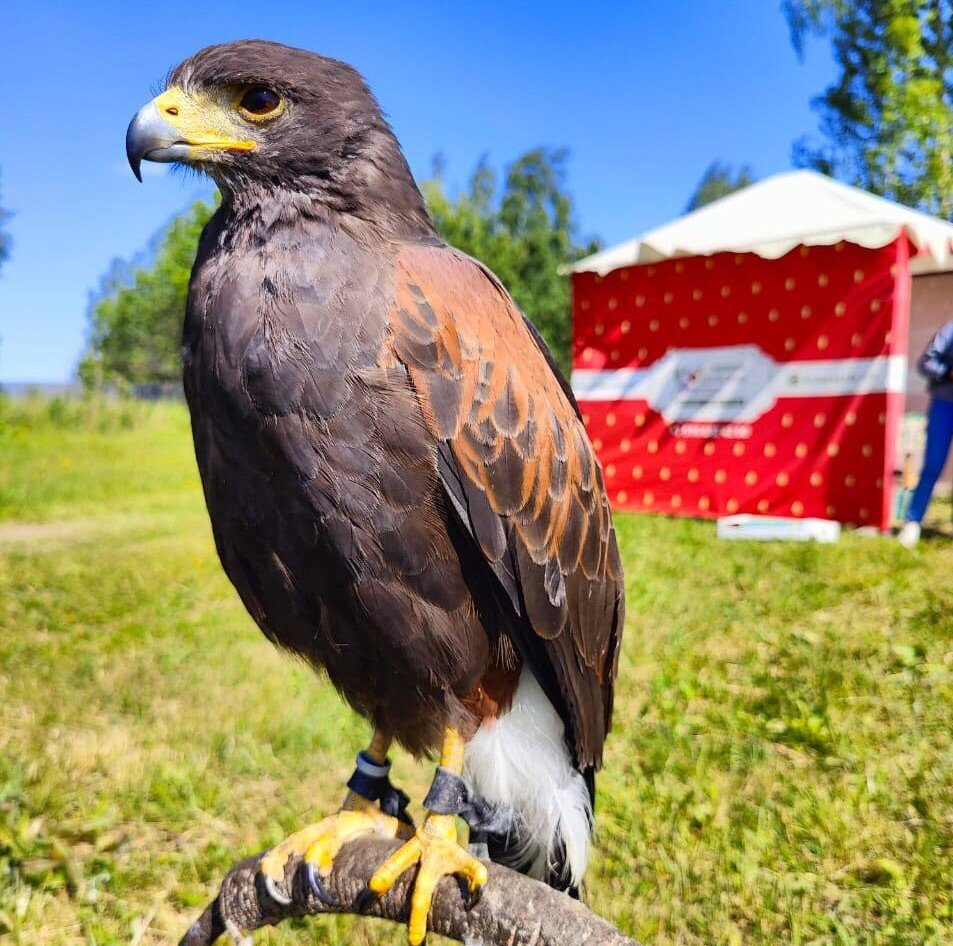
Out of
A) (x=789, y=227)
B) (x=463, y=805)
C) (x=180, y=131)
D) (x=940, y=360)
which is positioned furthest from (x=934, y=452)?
(x=180, y=131)

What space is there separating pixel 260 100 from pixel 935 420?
635cm

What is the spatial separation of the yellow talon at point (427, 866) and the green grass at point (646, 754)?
114cm

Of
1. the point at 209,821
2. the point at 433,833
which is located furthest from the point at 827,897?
the point at 209,821

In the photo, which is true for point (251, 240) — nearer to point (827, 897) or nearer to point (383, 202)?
point (383, 202)

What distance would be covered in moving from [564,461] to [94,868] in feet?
7.19

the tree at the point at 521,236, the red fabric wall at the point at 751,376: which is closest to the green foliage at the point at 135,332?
the tree at the point at 521,236

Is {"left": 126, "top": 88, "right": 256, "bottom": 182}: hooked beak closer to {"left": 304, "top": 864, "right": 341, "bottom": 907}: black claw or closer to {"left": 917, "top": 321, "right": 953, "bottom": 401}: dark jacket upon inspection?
{"left": 304, "top": 864, "right": 341, "bottom": 907}: black claw

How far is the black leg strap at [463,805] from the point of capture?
1.50 meters

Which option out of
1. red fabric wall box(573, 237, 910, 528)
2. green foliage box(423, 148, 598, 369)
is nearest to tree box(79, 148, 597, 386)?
green foliage box(423, 148, 598, 369)

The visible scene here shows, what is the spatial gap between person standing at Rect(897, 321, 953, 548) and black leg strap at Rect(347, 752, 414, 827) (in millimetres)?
5579

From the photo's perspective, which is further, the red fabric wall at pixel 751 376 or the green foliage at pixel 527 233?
the green foliage at pixel 527 233

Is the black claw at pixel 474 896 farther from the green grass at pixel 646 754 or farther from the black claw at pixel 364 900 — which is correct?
the green grass at pixel 646 754

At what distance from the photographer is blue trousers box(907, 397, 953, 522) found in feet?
20.6

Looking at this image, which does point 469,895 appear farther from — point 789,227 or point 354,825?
point 789,227
